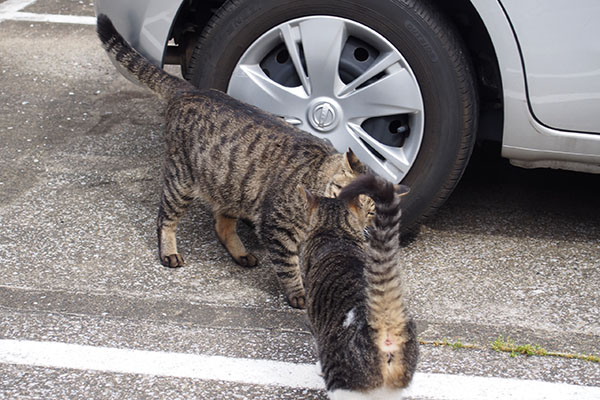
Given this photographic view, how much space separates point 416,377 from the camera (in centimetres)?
311

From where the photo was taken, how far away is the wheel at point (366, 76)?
3791 millimetres

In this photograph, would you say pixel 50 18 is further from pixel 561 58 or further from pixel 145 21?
pixel 561 58

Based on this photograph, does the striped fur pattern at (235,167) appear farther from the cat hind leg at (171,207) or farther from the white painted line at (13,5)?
the white painted line at (13,5)

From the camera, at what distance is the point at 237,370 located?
313cm

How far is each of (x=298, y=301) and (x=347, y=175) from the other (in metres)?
0.64

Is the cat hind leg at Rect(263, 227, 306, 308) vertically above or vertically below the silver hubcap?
below

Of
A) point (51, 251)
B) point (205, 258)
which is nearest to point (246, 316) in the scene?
point (205, 258)

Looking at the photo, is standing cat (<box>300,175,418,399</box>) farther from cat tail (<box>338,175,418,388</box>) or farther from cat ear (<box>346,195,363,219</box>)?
cat ear (<box>346,195,363,219</box>)

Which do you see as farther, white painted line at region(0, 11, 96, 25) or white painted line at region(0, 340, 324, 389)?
white painted line at region(0, 11, 96, 25)

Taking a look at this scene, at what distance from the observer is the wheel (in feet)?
12.4

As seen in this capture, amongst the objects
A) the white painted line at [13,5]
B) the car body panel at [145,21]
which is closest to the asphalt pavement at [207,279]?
the car body panel at [145,21]

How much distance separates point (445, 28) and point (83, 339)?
2.23m

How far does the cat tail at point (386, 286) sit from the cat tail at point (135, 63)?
2.06m

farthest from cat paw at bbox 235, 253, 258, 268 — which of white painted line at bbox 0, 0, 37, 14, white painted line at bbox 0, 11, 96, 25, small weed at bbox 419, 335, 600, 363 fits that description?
white painted line at bbox 0, 0, 37, 14
